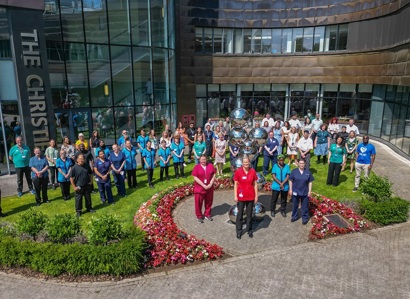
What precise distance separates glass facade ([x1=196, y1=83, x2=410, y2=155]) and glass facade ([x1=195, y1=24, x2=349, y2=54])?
8.58ft

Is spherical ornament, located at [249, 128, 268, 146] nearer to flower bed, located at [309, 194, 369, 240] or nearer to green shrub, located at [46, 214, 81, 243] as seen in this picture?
flower bed, located at [309, 194, 369, 240]

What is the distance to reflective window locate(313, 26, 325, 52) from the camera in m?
24.2

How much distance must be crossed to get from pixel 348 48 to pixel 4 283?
76.2ft

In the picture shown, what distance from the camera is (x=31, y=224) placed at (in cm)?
806

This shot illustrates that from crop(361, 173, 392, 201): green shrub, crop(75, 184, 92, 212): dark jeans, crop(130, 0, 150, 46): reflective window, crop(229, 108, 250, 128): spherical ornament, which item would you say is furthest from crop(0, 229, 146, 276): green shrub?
crop(130, 0, 150, 46): reflective window

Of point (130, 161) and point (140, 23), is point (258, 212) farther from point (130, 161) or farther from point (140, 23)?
point (140, 23)

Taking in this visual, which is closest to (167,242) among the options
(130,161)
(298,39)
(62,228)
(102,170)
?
(62,228)

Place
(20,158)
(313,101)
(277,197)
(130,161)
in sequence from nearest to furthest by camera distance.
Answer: (277,197), (20,158), (130,161), (313,101)

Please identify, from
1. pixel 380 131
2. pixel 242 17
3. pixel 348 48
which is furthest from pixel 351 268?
pixel 242 17

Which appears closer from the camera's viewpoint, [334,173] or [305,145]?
[334,173]

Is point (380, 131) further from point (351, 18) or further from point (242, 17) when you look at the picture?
point (242, 17)

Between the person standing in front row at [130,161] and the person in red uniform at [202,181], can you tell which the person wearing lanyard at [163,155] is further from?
the person in red uniform at [202,181]

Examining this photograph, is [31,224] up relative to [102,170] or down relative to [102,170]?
down

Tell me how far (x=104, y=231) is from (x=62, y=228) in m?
1.10
